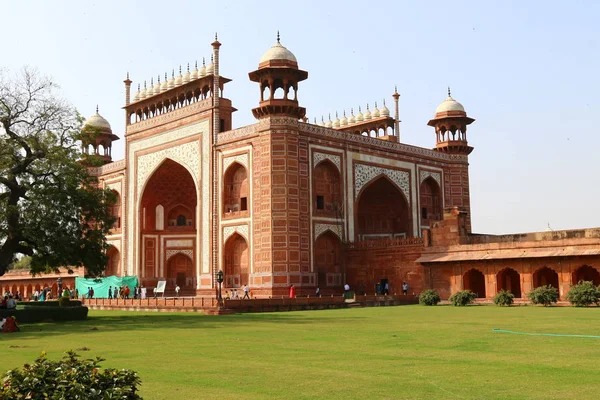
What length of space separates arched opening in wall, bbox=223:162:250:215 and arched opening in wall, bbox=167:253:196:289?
294 inches

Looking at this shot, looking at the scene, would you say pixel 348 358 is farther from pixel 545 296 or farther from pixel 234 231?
pixel 234 231

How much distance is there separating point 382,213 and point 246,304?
15745 mm

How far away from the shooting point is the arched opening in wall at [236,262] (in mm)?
30625

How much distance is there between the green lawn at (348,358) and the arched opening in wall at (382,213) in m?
21.4

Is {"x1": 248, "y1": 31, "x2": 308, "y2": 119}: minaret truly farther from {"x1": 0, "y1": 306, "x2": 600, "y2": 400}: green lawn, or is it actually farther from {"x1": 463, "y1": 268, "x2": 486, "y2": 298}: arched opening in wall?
{"x1": 0, "y1": 306, "x2": 600, "y2": 400}: green lawn

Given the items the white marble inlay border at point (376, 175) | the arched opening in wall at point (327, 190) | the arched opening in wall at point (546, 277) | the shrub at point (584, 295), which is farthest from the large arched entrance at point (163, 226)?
the shrub at point (584, 295)

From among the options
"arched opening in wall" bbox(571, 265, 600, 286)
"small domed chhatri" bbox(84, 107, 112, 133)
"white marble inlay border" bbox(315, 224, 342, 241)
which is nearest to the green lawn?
"arched opening in wall" bbox(571, 265, 600, 286)

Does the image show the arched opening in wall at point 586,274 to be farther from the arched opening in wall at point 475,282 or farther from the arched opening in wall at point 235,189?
the arched opening in wall at point 235,189

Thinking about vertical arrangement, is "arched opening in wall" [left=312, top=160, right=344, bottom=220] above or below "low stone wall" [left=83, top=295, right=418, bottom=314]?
above

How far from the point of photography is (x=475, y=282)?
28031 mm

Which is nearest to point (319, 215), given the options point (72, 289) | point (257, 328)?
point (257, 328)

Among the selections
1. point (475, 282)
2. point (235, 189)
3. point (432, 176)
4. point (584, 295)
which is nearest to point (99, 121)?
point (235, 189)

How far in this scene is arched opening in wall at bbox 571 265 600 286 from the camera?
24.0 meters

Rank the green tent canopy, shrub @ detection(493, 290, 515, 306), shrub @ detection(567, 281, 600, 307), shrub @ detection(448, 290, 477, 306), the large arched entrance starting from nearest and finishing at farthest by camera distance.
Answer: shrub @ detection(567, 281, 600, 307) < shrub @ detection(493, 290, 515, 306) < shrub @ detection(448, 290, 477, 306) < the green tent canopy < the large arched entrance
